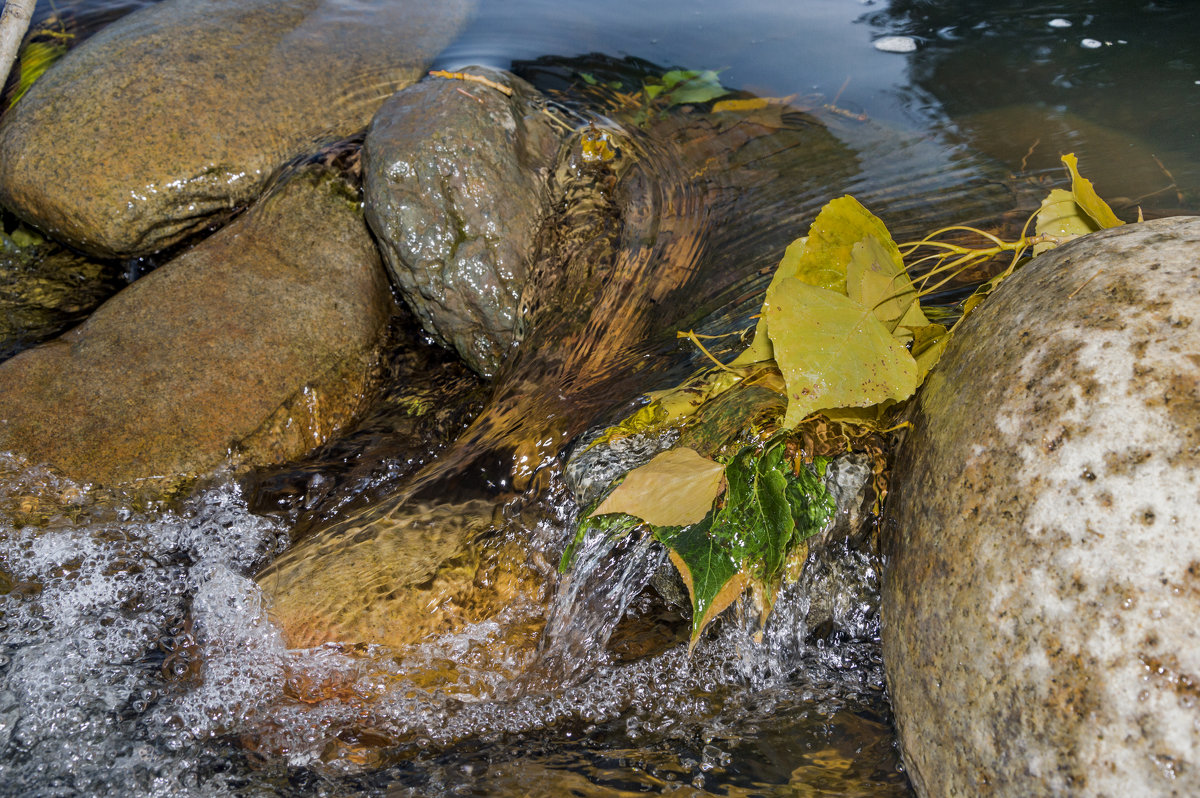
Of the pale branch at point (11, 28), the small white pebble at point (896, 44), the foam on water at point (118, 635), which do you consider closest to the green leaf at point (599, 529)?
the foam on water at point (118, 635)

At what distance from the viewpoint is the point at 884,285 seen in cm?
160

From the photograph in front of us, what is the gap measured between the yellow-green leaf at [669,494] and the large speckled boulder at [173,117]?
2605 mm

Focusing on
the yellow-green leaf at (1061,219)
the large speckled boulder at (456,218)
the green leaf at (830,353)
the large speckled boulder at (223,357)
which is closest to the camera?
the green leaf at (830,353)

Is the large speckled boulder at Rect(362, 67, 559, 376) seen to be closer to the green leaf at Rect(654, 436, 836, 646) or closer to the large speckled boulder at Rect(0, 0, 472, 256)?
the large speckled boulder at Rect(0, 0, 472, 256)

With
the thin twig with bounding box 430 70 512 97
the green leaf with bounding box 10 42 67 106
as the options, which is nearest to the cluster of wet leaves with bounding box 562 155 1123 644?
the thin twig with bounding box 430 70 512 97

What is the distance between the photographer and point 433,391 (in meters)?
2.99

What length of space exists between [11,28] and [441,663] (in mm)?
3721

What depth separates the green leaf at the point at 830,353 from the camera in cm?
146

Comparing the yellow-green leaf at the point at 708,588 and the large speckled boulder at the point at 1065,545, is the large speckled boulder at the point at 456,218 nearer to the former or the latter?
the yellow-green leaf at the point at 708,588

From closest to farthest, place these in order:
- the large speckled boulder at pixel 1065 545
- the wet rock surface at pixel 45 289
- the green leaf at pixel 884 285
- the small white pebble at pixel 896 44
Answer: the large speckled boulder at pixel 1065 545, the green leaf at pixel 884 285, the wet rock surface at pixel 45 289, the small white pebble at pixel 896 44

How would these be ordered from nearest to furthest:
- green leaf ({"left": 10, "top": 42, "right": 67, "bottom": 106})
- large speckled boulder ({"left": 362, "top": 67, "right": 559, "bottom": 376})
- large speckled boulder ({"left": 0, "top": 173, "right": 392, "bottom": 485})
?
1. large speckled boulder ({"left": 0, "top": 173, "right": 392, "bottom": 485})
2. large speckled boulder ({"left": 362, "top": 67, "right": 559, "bottom": 376})
3. green leaf ({"left": 10, "top": 42, "right": 67, "bottom": 106})

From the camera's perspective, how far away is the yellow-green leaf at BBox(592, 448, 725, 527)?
1.53m

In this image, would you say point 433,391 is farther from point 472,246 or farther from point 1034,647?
point 1034,647

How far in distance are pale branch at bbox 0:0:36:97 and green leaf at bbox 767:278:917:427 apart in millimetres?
3941
